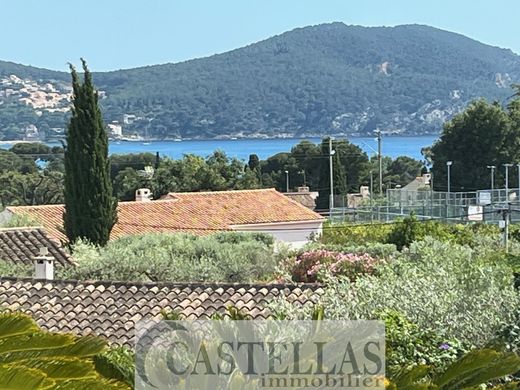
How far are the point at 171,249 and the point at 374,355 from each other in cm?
1410

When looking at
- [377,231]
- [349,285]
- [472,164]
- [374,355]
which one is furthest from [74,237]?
[472,164]

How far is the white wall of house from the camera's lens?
115 ft

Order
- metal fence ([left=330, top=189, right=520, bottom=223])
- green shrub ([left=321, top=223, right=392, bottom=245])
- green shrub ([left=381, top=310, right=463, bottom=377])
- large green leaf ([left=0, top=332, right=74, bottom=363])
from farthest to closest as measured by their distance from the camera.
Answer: metal fence ([left=330, top=189, right=520, bottom=223]) < green shrub ([left=321, top=223, right=392, bottom=245]) < green shrub ([left=381, top=310, right=463, bottom=377]) < large green leaf ([left=0, top=332, right=74, bottom=363])

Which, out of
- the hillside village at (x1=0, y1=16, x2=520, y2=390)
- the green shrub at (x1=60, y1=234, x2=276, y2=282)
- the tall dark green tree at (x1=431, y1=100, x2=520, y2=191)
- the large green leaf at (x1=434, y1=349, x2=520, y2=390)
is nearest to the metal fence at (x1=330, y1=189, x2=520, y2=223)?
the hillside village at (x1=0, y1=16, x2=520, y2=390)

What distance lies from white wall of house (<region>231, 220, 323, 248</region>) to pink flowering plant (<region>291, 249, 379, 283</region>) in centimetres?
1478

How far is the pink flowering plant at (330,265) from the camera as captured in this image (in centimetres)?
1625

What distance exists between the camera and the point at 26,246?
2161 cm

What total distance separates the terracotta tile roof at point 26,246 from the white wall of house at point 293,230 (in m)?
13.4

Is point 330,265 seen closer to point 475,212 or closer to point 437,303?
point 437,303

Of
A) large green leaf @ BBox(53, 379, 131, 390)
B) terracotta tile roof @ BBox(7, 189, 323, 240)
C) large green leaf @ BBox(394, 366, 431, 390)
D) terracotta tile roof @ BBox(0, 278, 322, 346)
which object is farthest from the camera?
terracotta tile roof @ BBox(7, 189, 323, 240)

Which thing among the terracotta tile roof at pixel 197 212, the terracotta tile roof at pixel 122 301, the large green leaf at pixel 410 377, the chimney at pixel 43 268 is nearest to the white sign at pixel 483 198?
the terracotta tile roof at pixel 197 212

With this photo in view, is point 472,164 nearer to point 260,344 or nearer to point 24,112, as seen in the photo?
point 260,344

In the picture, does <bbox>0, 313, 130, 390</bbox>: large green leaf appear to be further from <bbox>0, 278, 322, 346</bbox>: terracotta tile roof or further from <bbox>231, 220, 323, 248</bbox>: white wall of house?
<bbox>231, 220, 323, 248</bbox>: white wall of house

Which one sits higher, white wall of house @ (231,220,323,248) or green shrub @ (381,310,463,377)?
green shrub @ (381,310,463,377)
